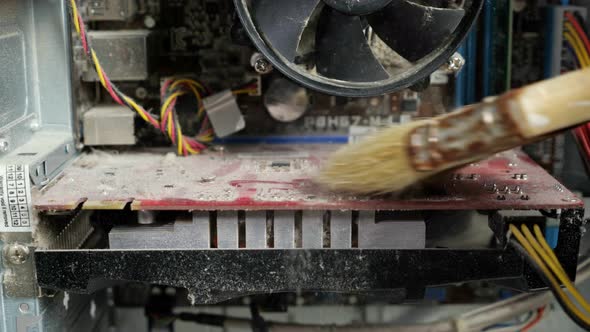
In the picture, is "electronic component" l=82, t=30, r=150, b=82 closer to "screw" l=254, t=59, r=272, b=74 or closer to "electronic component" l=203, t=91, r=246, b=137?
"electronic component" l=203, t=91, r=246, b=137

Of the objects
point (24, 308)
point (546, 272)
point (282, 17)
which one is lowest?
point (24, 308)

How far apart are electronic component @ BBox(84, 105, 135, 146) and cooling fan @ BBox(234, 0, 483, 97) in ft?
2.05

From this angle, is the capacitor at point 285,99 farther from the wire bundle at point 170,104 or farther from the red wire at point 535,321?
the red wire at point 535,321

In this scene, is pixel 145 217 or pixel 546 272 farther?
pixel 145 217

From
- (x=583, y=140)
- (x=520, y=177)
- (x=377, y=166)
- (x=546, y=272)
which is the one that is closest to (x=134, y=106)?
(x=377, y=166)

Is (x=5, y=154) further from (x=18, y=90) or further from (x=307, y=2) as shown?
(x=307, y=2)

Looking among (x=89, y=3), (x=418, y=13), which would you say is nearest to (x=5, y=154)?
(x=89, y=3)

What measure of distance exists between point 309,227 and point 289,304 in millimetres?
809

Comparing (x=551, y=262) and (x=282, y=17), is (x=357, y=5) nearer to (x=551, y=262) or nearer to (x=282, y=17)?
(x=282, y=17)

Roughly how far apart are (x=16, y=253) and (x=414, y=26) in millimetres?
1240

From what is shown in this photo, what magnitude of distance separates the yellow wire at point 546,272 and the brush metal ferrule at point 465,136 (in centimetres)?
31

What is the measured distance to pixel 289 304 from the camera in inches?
103

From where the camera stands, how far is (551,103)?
1.46 metres

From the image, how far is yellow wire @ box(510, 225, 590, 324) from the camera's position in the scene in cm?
178
